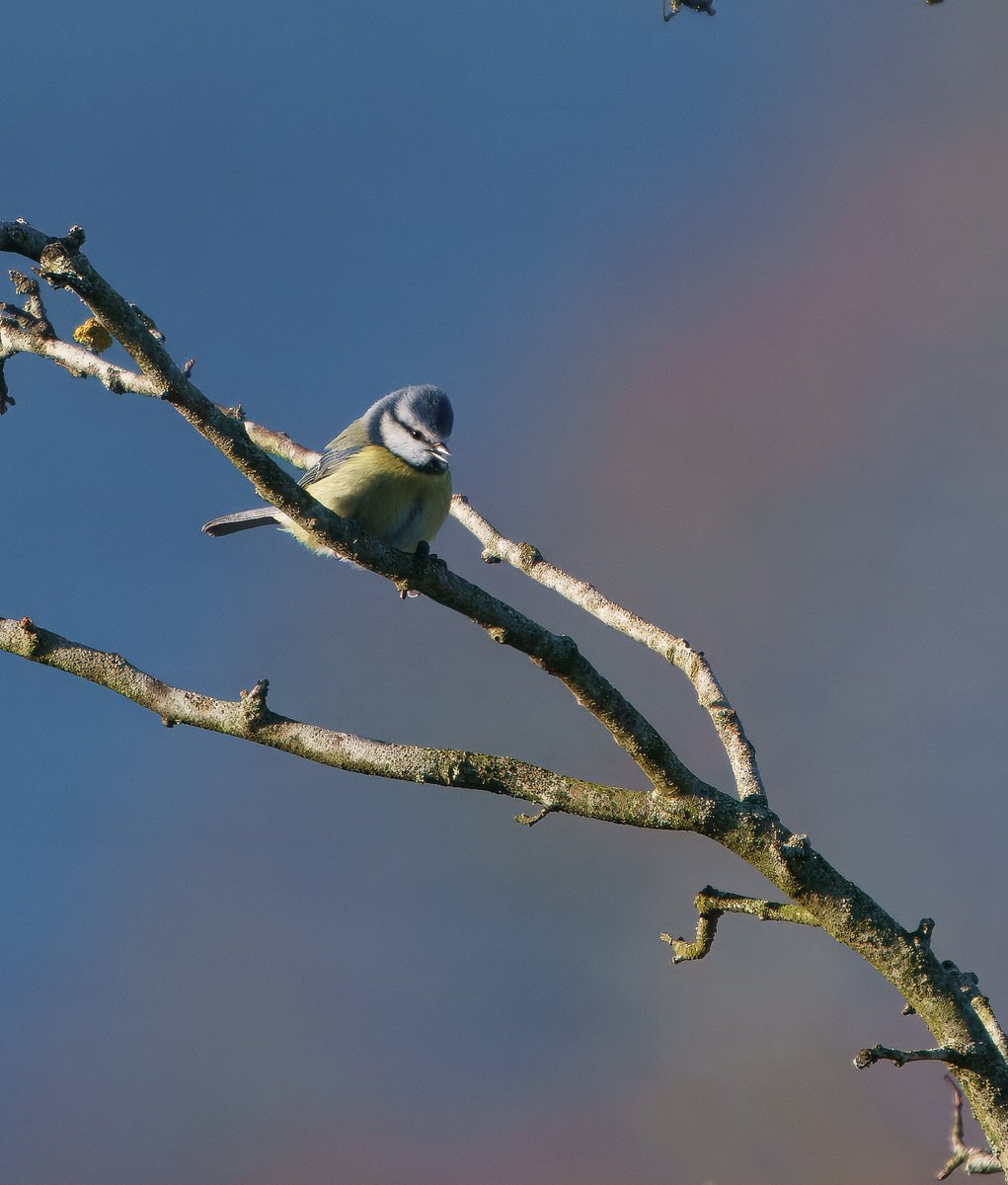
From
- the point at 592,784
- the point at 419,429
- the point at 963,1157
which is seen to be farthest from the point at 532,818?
the point at 419,429

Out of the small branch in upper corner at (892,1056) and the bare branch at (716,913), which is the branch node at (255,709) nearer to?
the bare branch at (716,913)

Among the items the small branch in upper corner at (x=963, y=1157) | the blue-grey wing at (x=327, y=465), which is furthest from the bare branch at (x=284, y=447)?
the small branch in upper corner at (x=963, y=1157)

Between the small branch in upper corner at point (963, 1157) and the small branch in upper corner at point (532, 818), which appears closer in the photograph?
the small branch in upper corner at point (532, 818)

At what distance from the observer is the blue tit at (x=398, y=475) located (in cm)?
372

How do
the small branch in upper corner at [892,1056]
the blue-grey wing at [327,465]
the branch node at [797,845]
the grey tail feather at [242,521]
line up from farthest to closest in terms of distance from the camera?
the grey tail feather at [242,521] → the blue-grey wing at [327,465] → the branch node at [797,845] → the small branch in upper corner at [892,1056]

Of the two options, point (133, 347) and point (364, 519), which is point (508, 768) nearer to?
point (133, 347)

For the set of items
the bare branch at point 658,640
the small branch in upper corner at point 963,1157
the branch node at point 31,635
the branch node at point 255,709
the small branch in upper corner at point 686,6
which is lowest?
the small branch in upper corner at point 963,1157

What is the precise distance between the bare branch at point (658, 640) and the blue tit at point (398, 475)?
428mm

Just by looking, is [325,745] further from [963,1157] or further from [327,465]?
[327,465]

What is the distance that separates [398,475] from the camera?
3734mm

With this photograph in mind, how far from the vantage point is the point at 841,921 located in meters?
2.06

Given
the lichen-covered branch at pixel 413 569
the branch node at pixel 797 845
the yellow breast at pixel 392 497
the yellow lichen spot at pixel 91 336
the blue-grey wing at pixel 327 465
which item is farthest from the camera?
the blue-grey wing at pixel 327 465

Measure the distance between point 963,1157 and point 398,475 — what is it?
243 centimetres

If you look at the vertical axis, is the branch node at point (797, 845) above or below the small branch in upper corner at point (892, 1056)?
above
